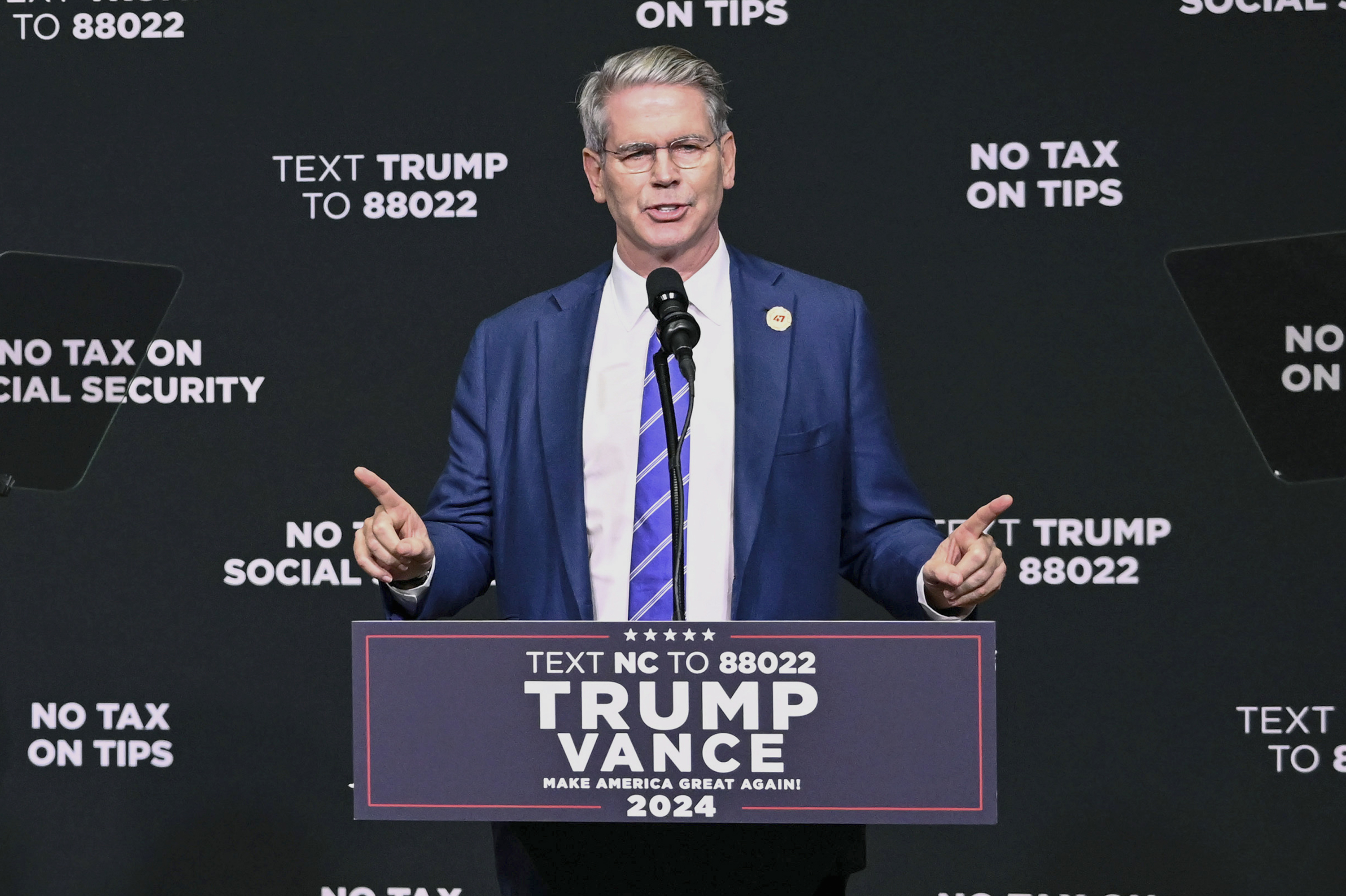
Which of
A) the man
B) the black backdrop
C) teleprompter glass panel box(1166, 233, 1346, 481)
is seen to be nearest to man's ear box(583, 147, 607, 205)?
the man

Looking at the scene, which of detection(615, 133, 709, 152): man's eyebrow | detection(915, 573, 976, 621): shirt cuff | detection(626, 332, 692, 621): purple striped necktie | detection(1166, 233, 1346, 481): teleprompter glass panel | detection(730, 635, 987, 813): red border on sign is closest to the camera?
detection(730, 635, 987, 813): red border on sign

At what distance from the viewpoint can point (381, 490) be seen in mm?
1502

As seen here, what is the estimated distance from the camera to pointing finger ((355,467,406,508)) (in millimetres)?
1465

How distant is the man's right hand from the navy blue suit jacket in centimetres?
19

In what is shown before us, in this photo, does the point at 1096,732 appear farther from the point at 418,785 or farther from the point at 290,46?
the point at 290,46

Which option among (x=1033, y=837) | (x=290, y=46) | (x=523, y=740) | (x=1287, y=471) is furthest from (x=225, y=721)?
(x=1287, y=471)

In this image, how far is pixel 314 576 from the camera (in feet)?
10.1

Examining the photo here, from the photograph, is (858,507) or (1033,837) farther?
(1033,837)

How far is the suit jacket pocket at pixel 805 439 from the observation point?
1.89 metres

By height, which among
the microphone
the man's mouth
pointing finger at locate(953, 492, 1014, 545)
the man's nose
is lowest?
pointing finger at locate(953, 492, 1014, 545)

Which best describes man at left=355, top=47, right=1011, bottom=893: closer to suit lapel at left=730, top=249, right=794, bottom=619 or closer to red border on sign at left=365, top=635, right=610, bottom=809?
suit lapel at left=730, top=249, right=794, bottom=619

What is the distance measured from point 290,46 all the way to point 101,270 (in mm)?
647

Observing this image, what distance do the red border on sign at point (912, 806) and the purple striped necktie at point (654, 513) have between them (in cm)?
44

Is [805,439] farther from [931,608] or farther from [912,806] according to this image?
[912,806]
